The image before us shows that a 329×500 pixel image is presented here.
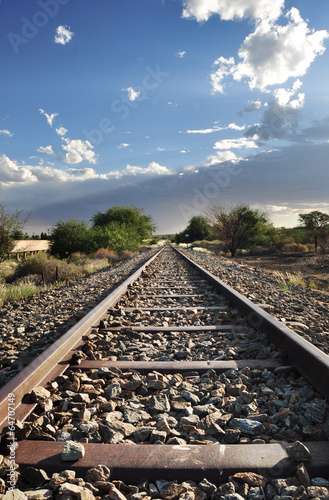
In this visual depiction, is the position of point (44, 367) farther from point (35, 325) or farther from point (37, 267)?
point (37, 267)

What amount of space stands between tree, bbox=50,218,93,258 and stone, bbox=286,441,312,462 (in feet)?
80.2

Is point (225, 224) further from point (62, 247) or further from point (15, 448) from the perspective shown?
point (15, 448)

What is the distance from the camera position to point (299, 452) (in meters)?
1.55

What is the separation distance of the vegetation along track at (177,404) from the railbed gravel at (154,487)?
40 mm

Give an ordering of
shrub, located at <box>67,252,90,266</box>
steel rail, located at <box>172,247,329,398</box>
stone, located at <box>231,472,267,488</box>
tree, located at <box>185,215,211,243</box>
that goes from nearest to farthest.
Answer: stone, located at <box>231,472,267,488</box> → steel rail, located at <box>172,247,329,398</box> → shrub, located at <box>67,252,90,266</box> → tree, located at <box>185,215,211,243</box>

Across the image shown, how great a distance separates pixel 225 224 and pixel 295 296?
Result: 22.9m

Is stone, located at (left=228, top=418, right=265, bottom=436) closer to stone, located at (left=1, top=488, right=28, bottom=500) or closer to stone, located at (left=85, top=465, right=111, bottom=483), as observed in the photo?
stone, located at (left=85, top=465, right=111, bottom=483)

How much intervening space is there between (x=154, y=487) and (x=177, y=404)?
0.70 m

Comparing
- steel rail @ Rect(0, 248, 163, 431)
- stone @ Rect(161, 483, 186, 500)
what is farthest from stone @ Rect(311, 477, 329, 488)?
steel rail @ Rect(0, 248, 163, 431)

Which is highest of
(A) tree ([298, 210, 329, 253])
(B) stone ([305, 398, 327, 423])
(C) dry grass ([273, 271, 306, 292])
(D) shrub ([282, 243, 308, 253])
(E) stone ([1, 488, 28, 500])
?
(A) tree ([298, 210, 329, 253])

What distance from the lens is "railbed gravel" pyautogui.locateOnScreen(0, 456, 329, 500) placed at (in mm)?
1357

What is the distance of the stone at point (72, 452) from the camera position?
5.04 feet

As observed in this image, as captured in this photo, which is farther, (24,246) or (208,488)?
(24,246)

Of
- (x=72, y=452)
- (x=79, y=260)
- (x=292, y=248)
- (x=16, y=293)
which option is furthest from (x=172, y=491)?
(x=292, y=248)
